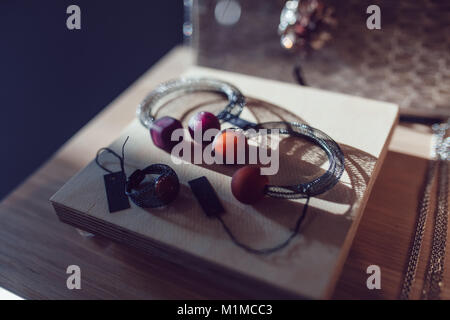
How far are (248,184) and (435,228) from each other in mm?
353

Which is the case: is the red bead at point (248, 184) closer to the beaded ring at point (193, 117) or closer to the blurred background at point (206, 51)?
the beaded ring at point (193, 117)

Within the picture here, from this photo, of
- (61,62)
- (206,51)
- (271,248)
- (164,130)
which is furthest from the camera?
(61,62)

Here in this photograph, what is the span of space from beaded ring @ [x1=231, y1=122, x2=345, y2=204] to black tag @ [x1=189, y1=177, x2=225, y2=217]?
3 centimetres

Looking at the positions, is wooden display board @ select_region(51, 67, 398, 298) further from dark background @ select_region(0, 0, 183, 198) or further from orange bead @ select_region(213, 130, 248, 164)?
dark background @ select_region(0, 0, 183, 198)

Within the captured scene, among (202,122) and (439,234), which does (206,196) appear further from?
(439,234)

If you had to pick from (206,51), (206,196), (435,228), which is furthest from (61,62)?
(435,228)

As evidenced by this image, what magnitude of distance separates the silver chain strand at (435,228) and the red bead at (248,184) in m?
0.26

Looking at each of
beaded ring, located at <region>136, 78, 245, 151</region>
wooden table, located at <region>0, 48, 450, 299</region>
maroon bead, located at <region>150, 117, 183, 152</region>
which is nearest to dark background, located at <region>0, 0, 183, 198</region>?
wooden table, located at <region>0, 48, 450, 299</region>

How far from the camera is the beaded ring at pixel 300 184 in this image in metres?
0.55

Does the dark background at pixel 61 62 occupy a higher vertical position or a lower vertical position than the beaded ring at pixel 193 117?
lower

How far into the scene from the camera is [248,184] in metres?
0.54

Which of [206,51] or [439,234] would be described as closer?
[439,234]

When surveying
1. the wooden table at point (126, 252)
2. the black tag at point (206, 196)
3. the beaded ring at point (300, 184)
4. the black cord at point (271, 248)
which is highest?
the beaded ring at point (300, 184)

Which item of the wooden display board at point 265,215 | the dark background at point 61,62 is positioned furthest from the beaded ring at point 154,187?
the dark background at point 61,62
